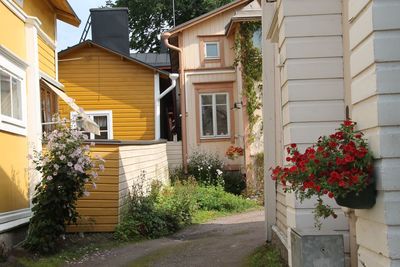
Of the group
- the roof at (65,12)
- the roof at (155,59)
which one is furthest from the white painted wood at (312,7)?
the roof at (155,59)

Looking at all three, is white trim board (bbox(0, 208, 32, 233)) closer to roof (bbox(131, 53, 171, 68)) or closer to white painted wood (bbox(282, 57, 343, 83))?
white painted wood (bbox(282, 57, 343, 83))

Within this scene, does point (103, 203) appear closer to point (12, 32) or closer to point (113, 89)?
point (12, 32)

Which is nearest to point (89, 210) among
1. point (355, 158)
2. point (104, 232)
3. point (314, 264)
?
point (104, 232)

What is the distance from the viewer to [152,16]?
4181cm

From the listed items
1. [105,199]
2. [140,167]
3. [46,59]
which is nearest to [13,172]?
[105,199]

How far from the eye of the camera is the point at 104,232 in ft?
35.4

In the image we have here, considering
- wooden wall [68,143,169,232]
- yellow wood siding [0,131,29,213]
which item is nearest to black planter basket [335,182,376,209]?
yellow wood siding [0,131,29,213]

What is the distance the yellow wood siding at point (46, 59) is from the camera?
11.8 m

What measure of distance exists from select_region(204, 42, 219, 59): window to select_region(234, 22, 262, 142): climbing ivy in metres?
2.06

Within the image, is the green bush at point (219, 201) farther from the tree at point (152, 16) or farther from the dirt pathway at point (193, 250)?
the tree at point (152, 16)

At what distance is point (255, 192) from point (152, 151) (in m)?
3.79

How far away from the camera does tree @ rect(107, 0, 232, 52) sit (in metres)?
40.3

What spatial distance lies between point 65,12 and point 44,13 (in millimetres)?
1224

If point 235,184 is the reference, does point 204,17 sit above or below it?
above
